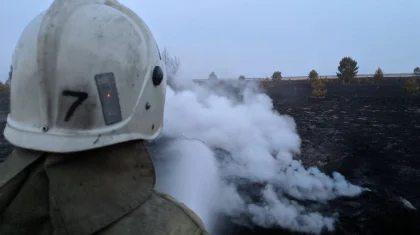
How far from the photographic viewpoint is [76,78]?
1116mm

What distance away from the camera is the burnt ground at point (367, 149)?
6281mm

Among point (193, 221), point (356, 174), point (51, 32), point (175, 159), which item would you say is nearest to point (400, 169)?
point (356, 174)

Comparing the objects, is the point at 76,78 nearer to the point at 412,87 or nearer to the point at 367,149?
the point at 367,149

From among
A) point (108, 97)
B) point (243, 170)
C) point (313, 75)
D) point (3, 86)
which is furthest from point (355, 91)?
point (3, 86)

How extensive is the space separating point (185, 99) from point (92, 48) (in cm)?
986

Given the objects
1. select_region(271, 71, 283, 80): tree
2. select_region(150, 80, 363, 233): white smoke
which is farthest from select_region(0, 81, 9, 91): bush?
select_region(271, 71, 283, 80): tree

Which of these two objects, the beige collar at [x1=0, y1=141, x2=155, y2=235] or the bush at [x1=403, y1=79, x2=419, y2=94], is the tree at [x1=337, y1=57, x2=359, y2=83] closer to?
the bush at [x1=403, y1=79, x2=419, y2=94]

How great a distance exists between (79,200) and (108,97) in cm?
45

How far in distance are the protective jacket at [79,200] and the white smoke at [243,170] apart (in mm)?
5361

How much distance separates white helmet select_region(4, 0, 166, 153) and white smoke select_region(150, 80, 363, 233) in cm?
548

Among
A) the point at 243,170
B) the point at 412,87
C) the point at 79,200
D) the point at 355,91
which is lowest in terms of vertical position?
the point at 243,170

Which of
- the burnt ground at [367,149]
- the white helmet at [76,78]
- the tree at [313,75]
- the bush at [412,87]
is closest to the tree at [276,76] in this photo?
the tree at [313,75]

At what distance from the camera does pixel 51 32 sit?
43.8 inches

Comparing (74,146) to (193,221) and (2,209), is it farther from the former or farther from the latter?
(193,221)
